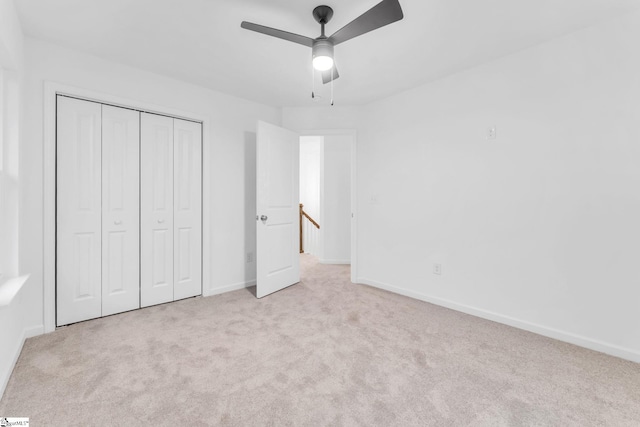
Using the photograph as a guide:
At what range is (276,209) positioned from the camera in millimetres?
3373

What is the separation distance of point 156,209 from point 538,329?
3.62m

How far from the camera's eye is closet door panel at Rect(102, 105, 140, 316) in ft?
8.36

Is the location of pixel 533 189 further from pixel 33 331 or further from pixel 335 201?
pixel 33 331

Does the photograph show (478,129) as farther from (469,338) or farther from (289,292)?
(289,292)

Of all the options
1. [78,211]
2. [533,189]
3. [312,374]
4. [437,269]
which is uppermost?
[533,189]

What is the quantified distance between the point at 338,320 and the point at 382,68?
239 centimetres

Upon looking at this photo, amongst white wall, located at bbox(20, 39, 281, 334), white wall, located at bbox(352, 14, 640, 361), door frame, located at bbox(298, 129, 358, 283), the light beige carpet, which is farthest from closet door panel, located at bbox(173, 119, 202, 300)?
white wall, located at bbox(352, 14, 640, 361)

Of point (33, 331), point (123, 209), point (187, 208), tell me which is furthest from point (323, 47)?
point (33, 331)

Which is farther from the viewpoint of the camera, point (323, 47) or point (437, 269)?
point (437, 269)

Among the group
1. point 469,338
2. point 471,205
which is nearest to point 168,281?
point 469,338

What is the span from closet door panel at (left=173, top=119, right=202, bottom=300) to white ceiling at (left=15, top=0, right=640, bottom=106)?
0.61 m

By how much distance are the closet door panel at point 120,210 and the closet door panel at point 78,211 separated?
2.2 inches

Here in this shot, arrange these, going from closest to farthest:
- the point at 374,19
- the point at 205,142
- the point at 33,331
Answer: the point at 374,19 → the point at 33,331 → the point at 205,142

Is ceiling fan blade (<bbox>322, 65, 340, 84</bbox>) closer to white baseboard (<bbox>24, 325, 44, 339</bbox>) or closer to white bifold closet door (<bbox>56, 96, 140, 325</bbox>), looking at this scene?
white bifold closet door (<bbox>56, 96, 140, 325</bbox>)
